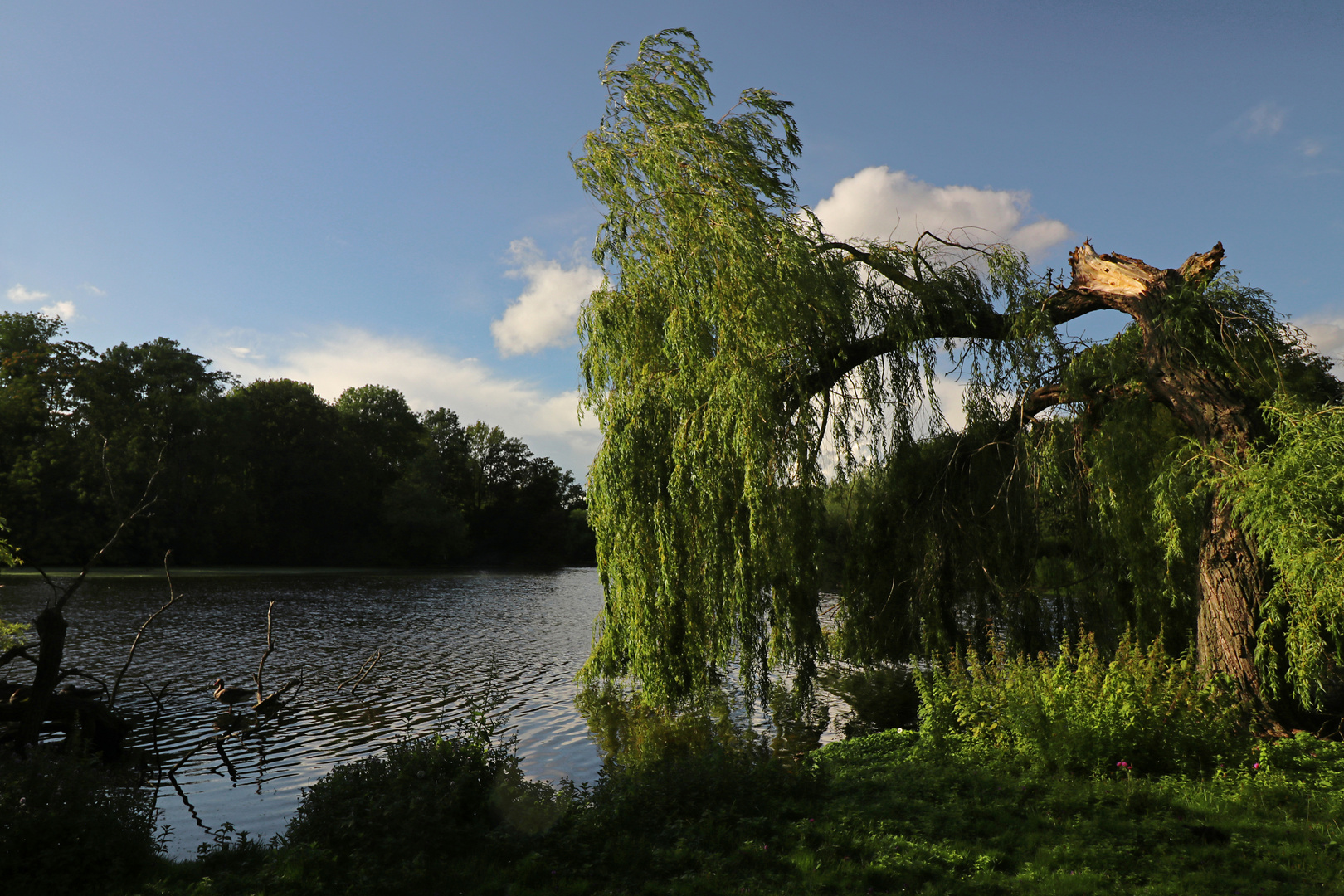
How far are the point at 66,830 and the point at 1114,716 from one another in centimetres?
883

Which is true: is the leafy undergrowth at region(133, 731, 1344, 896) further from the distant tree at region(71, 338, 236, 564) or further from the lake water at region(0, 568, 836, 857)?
the distant tree at region(71, 338, 236, 564)

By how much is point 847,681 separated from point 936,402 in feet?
21.6

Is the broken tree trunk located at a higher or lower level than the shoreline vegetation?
higher

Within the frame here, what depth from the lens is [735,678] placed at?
1567 cm

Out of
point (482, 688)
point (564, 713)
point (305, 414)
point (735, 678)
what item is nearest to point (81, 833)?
point (564, 713)

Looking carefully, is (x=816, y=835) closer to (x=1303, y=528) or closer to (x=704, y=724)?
(x=1303, y=528)

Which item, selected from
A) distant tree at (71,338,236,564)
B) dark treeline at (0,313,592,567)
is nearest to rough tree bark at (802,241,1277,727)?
dark treeline at (0,313,592,567)

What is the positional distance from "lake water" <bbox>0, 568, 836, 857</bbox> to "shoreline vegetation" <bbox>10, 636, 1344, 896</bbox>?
74.8 inches

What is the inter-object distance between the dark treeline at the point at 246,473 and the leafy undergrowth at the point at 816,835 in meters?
33.6

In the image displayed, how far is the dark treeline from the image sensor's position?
159 ft

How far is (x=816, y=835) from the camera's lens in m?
6.23

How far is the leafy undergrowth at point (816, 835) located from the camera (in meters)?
5.29

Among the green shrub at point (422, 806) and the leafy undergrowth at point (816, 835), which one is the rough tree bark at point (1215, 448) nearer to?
the leafy undergrowth at point (816, 835)

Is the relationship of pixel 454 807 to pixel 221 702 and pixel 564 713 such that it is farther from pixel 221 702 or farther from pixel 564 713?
pixel 221 702
